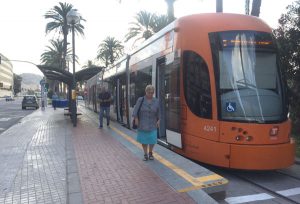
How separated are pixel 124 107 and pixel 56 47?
1952 inches

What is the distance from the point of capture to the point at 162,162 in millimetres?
8078

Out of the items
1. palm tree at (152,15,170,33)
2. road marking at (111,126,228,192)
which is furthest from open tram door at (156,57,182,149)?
palm tree at (152,15,170,33)

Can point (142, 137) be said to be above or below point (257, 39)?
below

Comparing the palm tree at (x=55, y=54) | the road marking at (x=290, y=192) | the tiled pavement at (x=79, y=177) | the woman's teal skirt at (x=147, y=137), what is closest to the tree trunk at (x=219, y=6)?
the tiled pavement at (x=79, y=177)

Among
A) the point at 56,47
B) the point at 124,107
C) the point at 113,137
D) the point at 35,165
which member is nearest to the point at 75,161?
the point at 35,165

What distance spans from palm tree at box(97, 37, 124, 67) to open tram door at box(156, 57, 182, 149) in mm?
53666

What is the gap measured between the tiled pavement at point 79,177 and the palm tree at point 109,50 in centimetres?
5360

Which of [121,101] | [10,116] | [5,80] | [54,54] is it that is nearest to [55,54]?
[54,54]

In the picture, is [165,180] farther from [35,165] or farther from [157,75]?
[157,75]

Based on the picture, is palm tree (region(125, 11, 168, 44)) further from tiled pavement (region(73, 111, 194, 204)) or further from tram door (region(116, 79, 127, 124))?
tiled pavement (region(73, 111, 194, 204))

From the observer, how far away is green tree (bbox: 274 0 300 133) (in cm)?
1431

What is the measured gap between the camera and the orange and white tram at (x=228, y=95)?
25.6 feet

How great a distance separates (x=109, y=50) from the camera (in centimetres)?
6425

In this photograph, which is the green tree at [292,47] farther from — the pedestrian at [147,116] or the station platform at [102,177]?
the pedestrian at [147,116]
